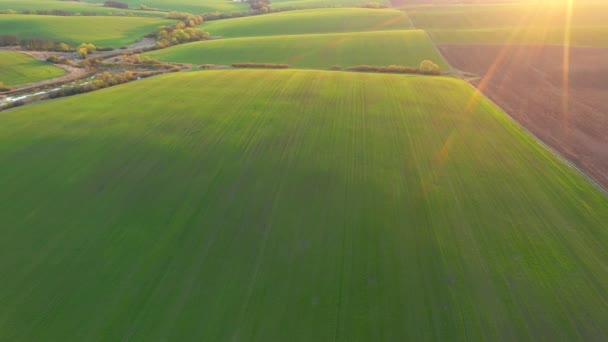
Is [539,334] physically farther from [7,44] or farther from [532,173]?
[7,44]

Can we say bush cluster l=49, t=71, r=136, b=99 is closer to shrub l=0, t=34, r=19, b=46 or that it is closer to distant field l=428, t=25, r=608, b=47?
shrub l=0, t=34, r=19, b=46

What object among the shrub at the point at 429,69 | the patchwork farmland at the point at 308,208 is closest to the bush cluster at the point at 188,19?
the patchwork farmland at the point at 308,208

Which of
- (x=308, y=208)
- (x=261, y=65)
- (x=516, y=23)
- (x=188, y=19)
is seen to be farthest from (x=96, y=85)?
(x=516, y=23)

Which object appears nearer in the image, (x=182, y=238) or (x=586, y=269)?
(x=586, y=269)

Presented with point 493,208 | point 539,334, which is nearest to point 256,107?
point 493,208

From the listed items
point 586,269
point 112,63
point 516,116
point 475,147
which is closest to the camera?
point 586,269

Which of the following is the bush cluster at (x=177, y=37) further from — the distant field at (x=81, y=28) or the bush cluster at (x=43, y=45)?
the bush cluster at (x=43, y=45)

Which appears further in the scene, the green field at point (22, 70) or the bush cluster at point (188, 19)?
the bush cluster at point (188, 19)
